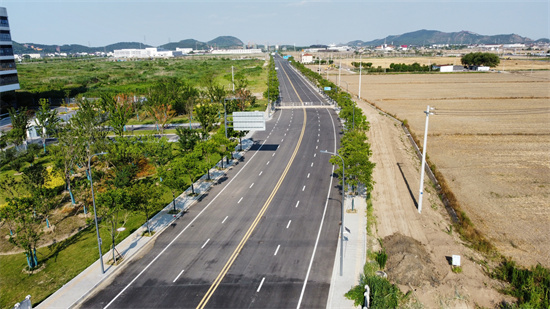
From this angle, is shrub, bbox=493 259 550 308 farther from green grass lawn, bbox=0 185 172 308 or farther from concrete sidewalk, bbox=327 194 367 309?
green grass lawn, bbox=0 185 172 308

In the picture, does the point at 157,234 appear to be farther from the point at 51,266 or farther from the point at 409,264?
the point at 409,264

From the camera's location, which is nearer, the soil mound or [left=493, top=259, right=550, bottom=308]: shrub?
[left=493, top=259, right=550, bottom=308]: shrub

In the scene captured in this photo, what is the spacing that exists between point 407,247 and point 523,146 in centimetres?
4473

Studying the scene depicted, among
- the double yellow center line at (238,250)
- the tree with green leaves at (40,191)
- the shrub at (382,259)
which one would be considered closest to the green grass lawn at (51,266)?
the tree with green leaves at (40,191)

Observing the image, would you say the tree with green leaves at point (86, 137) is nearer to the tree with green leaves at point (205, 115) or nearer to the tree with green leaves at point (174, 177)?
the tree with green leaves at point (174, 177)

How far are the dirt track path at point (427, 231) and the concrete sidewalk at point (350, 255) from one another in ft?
5.39

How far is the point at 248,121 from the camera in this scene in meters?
59.6

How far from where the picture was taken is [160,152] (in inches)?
1901

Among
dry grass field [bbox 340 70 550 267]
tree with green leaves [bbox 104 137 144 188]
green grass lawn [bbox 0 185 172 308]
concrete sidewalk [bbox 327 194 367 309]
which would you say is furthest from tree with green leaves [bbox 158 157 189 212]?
dry grass field [bbox 340 70 550 267]

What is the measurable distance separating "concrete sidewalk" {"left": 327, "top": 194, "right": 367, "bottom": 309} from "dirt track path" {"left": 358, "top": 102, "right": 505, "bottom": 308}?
5.39 feet

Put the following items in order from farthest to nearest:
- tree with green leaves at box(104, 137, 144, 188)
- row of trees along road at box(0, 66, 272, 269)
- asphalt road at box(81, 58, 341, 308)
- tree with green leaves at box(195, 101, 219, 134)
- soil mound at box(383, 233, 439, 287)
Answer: tree with green leaves at box(195, 101, 219, 134) < tree with green leaves at box(104, 137, 144, 188) < row of trees along road at box(0, 66, 272, 269) < soil mound at box(383, 233, 439, 287) < asphalt road at box(81, 58, 341, 308)

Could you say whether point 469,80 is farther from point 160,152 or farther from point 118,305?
point 118,305

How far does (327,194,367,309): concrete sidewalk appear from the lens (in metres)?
25.4

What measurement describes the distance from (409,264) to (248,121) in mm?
37251
